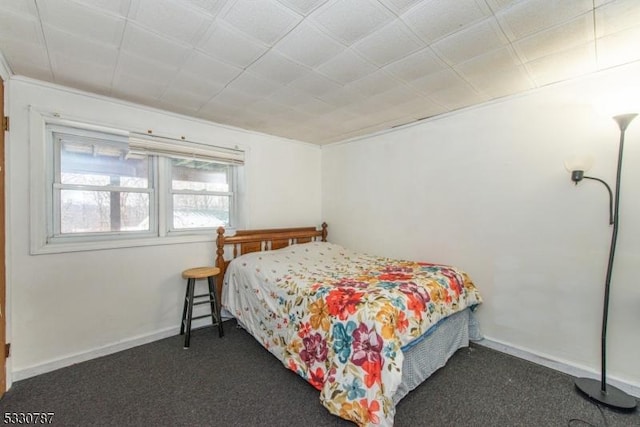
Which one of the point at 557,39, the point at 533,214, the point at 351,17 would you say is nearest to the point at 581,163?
the point at 533,214

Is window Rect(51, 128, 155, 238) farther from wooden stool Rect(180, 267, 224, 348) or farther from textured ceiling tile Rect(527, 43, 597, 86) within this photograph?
textured ceiling tile Rect(527, 43, 597, 86)

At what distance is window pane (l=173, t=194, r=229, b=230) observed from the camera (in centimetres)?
296

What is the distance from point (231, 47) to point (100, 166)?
1.78 meters

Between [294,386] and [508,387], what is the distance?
1518 millimetres

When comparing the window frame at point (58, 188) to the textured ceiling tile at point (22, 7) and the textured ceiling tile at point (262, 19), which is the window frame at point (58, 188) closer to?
the textured ceiling tile at point (22, 7)

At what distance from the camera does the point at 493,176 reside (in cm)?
250

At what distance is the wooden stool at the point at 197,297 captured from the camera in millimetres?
2560

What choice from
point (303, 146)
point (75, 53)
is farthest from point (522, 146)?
point (75, 53)

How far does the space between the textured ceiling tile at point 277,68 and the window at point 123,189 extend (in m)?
1.29

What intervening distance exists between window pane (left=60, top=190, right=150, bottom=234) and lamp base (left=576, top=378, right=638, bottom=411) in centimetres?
378

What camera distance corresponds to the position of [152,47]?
1675 millimetres

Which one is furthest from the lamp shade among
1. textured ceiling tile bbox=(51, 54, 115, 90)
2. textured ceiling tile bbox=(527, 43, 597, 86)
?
textured ceiling tile bbox=(51, 54, 115, 90)

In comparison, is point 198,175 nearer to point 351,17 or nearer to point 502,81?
point 351,17

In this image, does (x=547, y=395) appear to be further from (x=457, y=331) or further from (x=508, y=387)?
(x=457, y=331)
